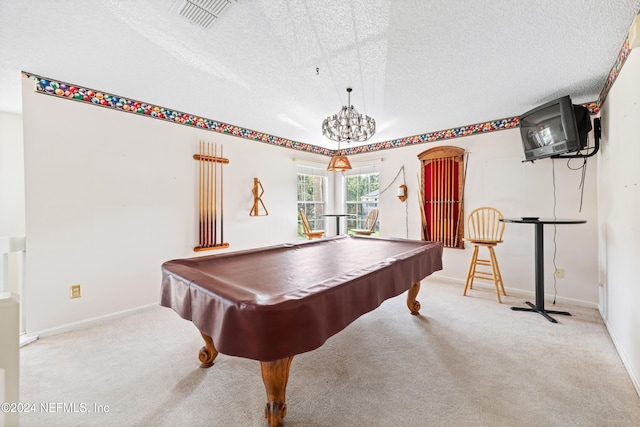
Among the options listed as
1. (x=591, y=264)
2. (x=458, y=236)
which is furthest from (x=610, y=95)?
(x=458, y=236)

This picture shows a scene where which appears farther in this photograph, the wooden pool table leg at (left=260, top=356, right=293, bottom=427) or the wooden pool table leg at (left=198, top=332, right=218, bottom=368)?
A: the wooden pool table leg at (left=198, top=332, right=218, bottom=368)

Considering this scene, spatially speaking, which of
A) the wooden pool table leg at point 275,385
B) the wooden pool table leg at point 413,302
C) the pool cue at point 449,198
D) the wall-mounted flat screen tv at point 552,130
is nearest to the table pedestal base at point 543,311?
A: the wooden pool table leg at point 413,302

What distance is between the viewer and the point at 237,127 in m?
3.95

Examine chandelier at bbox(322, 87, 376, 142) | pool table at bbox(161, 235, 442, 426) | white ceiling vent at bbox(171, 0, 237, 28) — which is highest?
white ceiling vent at bbox(171, 0, 237, 28)

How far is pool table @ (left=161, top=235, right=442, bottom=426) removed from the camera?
3.51ft

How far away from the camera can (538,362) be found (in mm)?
1963

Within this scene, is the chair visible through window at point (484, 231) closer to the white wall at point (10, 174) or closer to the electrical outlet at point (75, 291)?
the electrical outlet at point (75, 291)

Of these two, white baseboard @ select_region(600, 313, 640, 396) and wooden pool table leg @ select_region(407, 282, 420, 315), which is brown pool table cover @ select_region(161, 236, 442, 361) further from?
white baseboard @ select_region(600, 313, 640, 396)

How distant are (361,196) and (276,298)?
14.7 ft

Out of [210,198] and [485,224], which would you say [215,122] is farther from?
[485,224]

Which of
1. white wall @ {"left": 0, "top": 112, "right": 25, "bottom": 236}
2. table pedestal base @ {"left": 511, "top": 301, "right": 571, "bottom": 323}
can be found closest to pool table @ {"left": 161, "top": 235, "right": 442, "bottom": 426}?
table pedestal base @ {"left": 511, "top": 301, "right": 571, "bottom": 323}

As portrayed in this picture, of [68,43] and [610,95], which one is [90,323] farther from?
[610,95]

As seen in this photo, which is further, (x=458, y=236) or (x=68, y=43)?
(x=458, y=236)

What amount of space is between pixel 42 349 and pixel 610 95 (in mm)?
5410
